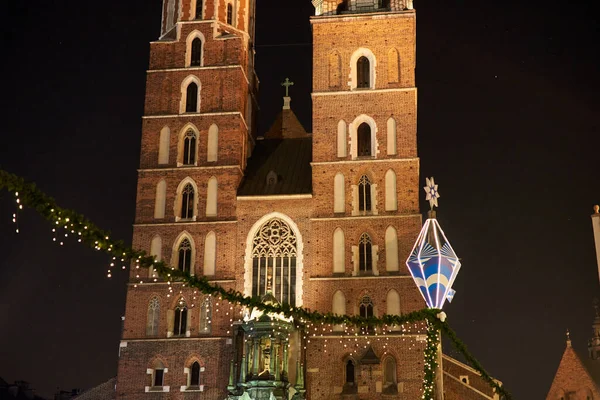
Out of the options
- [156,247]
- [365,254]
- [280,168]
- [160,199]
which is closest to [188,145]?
[160,199]

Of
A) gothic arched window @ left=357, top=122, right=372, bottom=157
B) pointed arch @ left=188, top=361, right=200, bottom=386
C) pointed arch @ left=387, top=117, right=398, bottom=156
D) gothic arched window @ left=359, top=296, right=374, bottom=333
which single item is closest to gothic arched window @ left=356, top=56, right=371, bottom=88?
gothic arched window @ left=357, top=122, right=372, bottom=157

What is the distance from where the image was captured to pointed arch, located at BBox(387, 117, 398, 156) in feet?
127

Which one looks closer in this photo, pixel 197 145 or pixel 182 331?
pixel 182 331

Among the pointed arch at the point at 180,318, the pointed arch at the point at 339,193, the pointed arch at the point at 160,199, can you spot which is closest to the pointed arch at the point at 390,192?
the pointed arch at the point at 339,193

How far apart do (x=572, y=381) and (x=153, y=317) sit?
32471 millimetres

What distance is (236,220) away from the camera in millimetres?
38656

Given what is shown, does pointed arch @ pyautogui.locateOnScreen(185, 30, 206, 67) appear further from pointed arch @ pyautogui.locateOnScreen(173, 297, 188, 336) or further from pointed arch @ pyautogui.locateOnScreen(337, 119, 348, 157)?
pointed arch @ pyautogui.locateOnScreen(173, 297, 188, 336)

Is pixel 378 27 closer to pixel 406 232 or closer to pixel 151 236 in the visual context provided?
pixel 406 232

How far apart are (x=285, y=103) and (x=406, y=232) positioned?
1168 centimetres

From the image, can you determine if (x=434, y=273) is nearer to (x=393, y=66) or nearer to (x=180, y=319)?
(x=180, y=319)

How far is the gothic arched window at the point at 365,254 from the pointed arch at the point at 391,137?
3875mm

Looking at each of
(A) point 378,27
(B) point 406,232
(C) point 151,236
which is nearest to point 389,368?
(B) point 406,232

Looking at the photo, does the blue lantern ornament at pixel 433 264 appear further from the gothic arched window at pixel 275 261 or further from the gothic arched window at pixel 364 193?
the gothic arched window at pixel 275 261

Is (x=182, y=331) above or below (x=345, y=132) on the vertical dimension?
below
